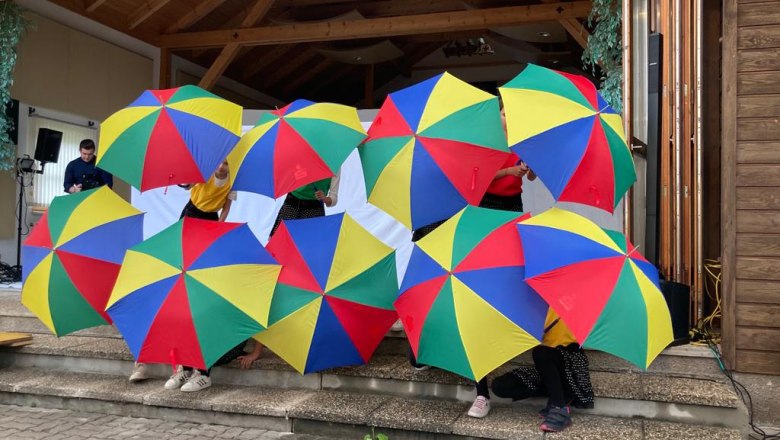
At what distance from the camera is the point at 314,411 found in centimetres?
353

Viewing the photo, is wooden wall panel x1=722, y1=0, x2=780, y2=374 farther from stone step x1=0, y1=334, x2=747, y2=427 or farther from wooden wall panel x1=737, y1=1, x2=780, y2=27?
stone step x1=0, y1=334, x2=747, y2=427

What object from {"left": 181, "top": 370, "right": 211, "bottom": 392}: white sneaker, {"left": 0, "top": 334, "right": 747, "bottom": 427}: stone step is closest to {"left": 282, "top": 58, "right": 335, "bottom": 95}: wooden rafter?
{"left": 0, "top": 334, "right": 747, "bottom": 427}: stone step

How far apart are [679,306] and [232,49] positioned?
26.0ft

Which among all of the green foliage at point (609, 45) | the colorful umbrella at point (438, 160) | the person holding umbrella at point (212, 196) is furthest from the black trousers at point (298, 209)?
the green foliage at point (609, 45)

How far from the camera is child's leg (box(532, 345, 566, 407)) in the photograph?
325cm

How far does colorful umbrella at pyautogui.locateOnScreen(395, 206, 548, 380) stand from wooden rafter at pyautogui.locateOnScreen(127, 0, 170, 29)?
25.7 ft

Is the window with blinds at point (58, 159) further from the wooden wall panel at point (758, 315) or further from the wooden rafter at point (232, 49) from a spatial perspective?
the wooden wall panel at point (758, 315)

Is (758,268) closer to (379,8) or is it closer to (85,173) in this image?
(85,173)

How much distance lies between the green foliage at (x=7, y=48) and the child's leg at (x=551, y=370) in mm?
6697

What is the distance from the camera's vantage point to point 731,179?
12.1 feet

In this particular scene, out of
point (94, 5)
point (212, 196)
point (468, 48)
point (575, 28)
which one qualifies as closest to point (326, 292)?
point (212, 196)

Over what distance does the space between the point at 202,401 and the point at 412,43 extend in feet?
31.9

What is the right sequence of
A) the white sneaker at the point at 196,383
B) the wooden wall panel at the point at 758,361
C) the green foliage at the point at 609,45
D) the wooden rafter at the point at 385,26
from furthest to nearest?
1. the wooden rafter at the point at 385,26
2. the green foliage at the point at 609,45
3. the white sneaker at the point at 196,383
4. the wooden wall panel at the point at 758,361

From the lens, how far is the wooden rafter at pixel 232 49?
32.4 ft
